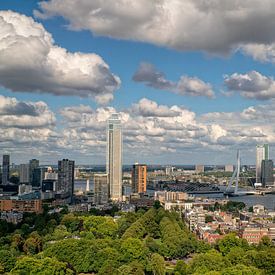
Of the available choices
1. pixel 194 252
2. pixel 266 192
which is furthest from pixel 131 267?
pixel 266 192

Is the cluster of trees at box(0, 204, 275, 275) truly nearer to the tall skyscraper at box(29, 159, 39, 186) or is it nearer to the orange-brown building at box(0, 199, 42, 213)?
the orange-brown building at box(0, 199, 42, 213)

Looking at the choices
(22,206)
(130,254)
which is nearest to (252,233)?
(130,254)

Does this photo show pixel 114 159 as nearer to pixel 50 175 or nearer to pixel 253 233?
pixel 50 175

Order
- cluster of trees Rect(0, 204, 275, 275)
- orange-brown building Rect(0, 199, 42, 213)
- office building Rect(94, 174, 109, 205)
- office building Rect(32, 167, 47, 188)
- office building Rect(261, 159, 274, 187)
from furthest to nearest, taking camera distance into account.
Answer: office building Rect(261, 159, 274, 187) → office building Rect(32, 167, 47, 188) → office building Rect(94, 174, 109, 205) → orange-brown building Rect(0, 199, 42, 213) → cluster of trees Rect(0, 204, 275, 275)

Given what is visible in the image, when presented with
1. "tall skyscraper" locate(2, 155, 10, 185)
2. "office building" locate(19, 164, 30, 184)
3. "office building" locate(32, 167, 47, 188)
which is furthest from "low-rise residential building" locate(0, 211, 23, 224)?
"office building" locate(19, 164, 30, 184)

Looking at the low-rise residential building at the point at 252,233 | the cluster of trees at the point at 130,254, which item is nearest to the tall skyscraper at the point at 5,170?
the cluster of trees at the point at 130,254
